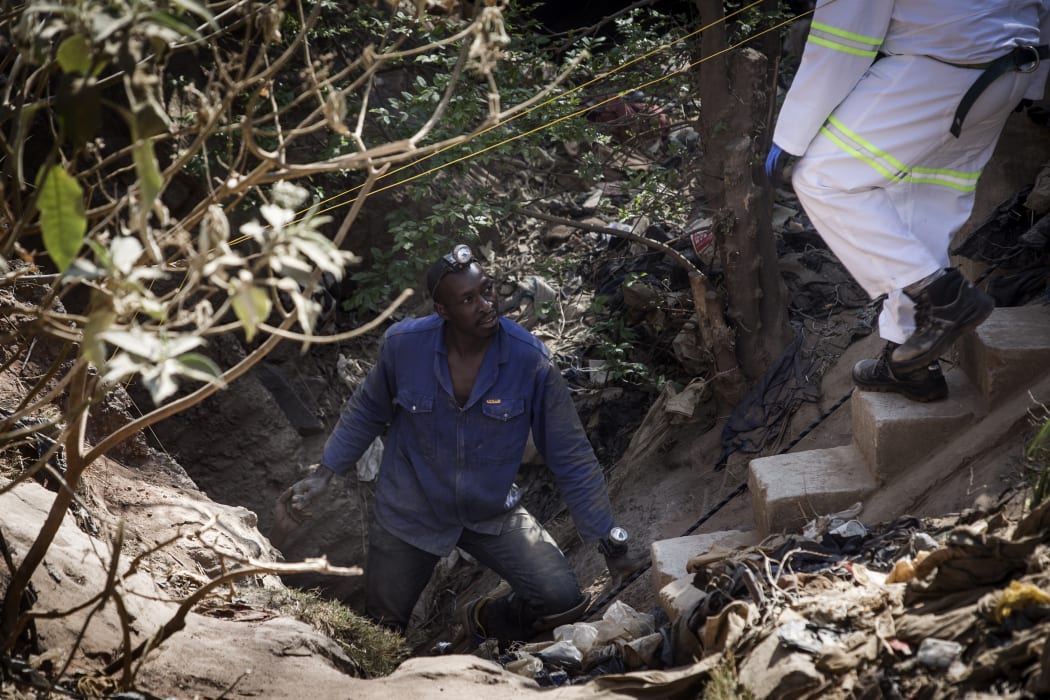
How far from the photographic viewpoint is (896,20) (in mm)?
3686

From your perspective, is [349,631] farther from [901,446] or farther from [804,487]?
[901,446]

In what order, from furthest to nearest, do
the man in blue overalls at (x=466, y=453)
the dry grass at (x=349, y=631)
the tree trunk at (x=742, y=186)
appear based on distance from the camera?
the tree trunk at (x=742, y=186) < the man in blue overalls at (x=466, y=453) < the dry grass at (x=349, y=631)

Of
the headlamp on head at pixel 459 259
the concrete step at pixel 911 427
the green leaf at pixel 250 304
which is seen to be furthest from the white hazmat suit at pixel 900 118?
the green leaf at pixel 250 304

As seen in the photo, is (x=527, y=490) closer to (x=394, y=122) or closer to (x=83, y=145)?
(x=394, y=122)

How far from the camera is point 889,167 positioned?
372 centimetres

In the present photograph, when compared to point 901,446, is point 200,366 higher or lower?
higher

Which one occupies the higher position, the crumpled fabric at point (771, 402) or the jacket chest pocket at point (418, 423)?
the jacket chest pocket at point (418, 423)

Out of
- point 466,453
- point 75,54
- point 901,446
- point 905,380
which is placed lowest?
point 466,453

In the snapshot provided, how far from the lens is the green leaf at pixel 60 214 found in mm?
1787

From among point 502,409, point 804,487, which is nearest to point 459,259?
point 502,409

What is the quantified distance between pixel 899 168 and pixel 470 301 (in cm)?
208

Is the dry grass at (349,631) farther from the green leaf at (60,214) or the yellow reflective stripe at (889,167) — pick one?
the yellow reflective stripe at (889,167)

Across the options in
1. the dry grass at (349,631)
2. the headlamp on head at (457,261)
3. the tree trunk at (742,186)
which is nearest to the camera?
the dry grass at (349,631)

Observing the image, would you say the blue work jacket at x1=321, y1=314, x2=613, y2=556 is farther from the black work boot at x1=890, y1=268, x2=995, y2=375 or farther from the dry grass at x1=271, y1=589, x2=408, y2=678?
the black work boot at x1=890, y1=268, x2=995, y2=375
